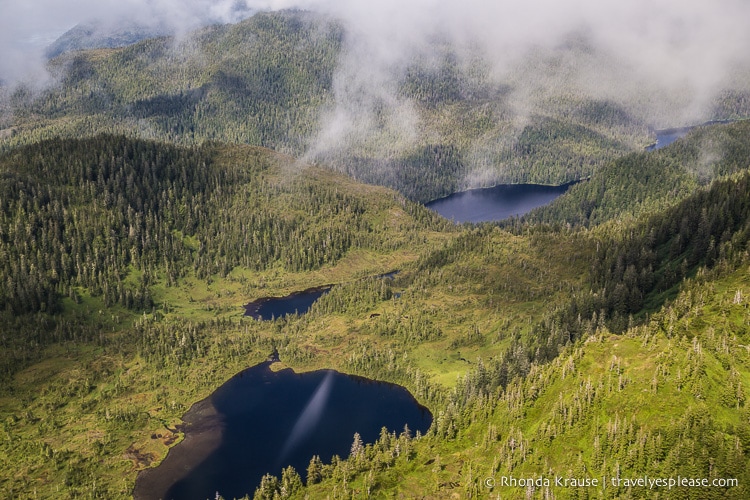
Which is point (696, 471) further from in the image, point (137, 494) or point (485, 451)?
point (137, 494)

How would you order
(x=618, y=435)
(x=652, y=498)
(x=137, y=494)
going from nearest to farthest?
(x=652, y=498) → (x=618, y=435) → (x=137, y=494)

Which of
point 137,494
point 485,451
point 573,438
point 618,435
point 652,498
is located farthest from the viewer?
point 137,494

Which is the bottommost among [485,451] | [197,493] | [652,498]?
[197,493]

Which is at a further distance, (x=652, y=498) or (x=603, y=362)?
(x=603, y=362)

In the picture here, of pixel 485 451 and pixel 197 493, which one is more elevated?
pixel 485 451

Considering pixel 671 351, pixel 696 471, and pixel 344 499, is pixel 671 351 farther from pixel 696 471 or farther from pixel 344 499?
pixel 344 499

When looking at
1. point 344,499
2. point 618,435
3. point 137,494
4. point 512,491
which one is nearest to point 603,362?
point 618,435
